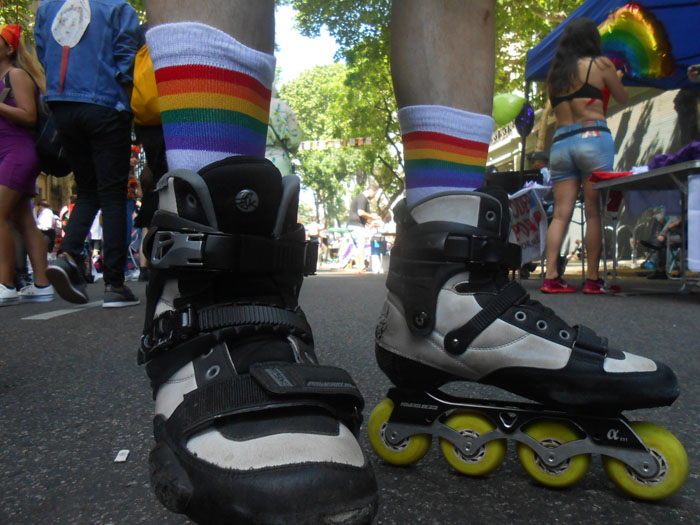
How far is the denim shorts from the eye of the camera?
4496 millimetres

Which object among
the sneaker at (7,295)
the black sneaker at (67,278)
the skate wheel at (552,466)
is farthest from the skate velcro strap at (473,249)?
the sneaker at (7,295)

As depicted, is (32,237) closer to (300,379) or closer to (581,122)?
(581,122)

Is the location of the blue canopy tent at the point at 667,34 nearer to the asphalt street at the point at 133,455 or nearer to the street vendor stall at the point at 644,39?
the street vendor stall at the point at 644,39

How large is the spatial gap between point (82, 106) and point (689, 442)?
3.59m

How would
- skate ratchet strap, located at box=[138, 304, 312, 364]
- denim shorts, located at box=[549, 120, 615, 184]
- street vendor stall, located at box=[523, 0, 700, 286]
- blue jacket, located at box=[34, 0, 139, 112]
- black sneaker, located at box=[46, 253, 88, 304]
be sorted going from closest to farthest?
skate ratchet strap, located at box=[138, 304, 312, 364], black sneaker, located at box=[46, 253, 88, 304], blue jacket, located at box=[34, 0, 139, 112], denim shorts, located at box=[549, 120, 615, 184], street vendor stall, located at box=[523, 0, 700, 286]

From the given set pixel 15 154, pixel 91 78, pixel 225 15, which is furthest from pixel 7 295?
pixel 225 15

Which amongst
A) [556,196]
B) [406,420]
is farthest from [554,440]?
[556,196]

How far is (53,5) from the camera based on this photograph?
358 centimetres

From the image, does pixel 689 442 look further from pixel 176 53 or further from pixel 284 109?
pixel 284 109

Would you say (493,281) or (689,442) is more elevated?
(493,281)

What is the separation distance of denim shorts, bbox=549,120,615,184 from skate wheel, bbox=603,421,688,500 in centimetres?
398

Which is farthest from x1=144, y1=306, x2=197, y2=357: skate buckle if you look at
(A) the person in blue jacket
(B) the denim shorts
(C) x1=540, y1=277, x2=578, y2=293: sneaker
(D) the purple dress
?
(C) x1=540, y1=277, x2=578, y2=293: sneaker

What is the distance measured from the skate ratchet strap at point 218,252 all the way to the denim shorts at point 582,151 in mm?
4163

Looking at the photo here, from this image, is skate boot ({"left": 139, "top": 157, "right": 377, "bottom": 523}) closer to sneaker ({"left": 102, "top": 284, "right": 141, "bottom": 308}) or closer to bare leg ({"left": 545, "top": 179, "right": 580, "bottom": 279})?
sneaker ({"left": 102, "top": 284, "right": 141, "bottom": 308})
